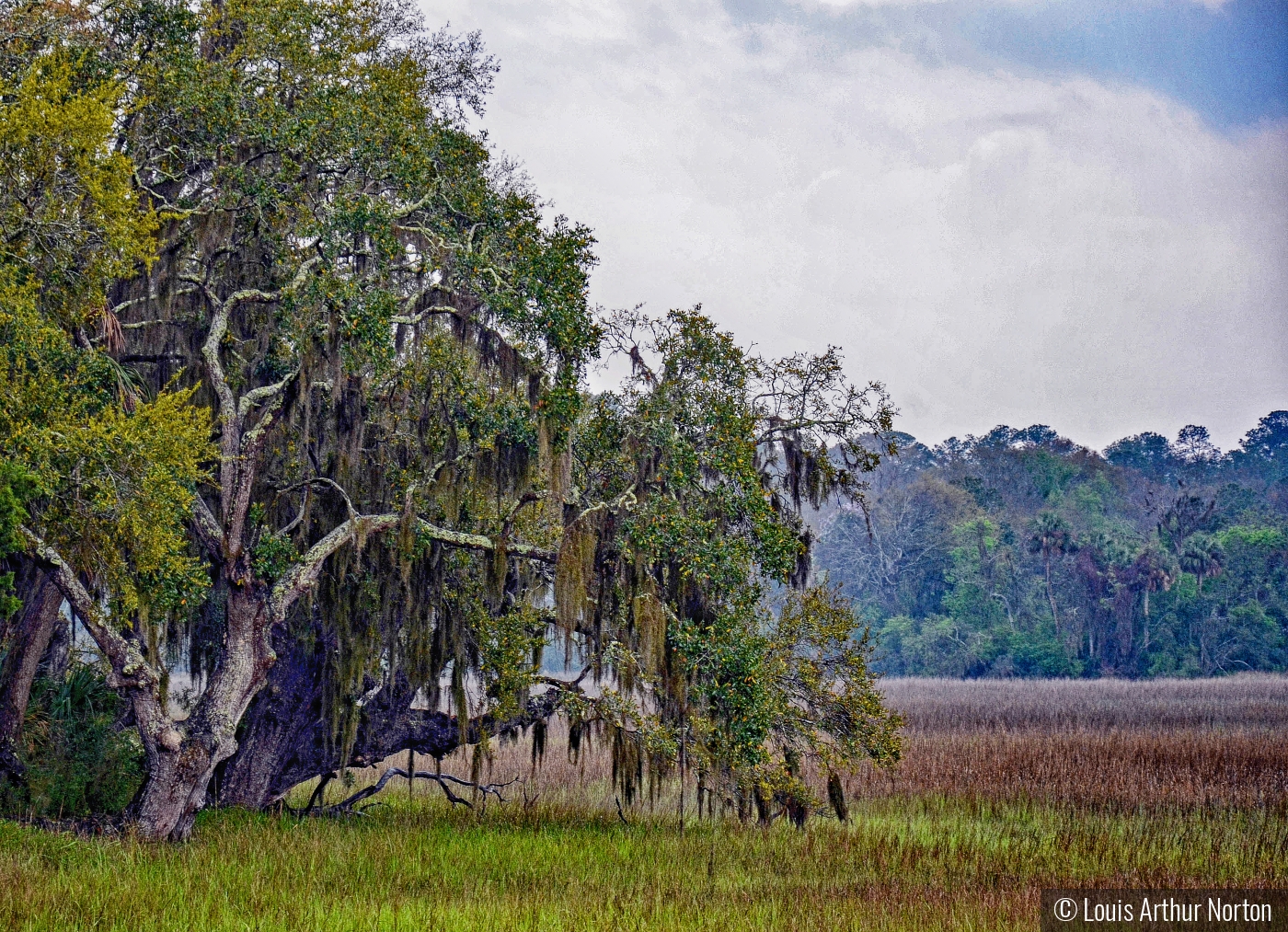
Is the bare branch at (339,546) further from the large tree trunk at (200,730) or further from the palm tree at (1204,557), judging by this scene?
the palm tree at (1204,557)

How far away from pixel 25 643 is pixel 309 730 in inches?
137

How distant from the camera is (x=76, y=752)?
13.6 meters

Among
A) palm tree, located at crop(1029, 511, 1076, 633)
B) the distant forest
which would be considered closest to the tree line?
the distant forest

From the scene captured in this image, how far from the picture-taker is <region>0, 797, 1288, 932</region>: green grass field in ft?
30.9

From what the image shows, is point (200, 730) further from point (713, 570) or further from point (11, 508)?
point (713, 570)

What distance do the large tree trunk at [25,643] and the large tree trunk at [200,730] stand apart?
1799mm

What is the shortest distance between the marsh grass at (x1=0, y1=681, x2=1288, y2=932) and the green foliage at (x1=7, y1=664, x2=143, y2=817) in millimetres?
1612

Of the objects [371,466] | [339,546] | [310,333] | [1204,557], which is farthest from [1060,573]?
[310,333]

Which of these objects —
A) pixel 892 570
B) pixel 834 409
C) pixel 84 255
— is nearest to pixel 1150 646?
pixel 892 570

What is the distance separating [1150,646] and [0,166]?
50.3 m

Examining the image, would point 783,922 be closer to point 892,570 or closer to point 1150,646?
point 1150,646

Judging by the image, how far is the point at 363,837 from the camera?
13.0 metres

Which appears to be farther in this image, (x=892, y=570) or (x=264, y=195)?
(x=892, y=570)

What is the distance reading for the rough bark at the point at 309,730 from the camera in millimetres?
14359
